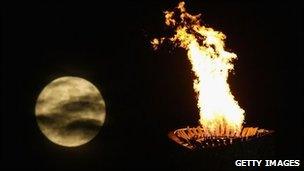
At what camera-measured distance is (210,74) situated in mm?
13438

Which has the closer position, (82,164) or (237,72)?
(237,72)

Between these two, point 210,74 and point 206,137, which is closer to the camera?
point 206,137

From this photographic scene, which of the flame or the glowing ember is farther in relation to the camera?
the flame

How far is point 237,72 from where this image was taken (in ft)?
66.9

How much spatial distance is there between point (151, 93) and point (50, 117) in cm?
640

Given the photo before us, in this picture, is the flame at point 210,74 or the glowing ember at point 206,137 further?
the flame at point 210,74

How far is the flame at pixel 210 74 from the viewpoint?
12633 mm

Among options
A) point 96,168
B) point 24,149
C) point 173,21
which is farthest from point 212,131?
point 24,149

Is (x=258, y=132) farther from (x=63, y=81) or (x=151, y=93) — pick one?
(x=63, y=81)

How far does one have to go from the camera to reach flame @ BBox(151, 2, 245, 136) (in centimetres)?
1263

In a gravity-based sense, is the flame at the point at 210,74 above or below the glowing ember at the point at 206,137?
above

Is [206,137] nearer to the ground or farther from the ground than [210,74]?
nearer to the ground

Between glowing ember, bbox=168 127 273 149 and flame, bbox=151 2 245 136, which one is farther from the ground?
flame, bbox=151 2 245 136

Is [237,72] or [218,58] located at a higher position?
[237,72]
